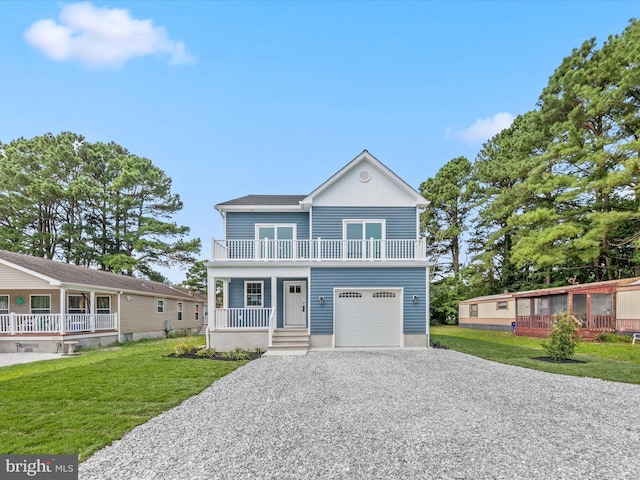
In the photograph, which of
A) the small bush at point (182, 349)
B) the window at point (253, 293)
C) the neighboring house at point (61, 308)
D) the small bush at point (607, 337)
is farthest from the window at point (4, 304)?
the small bush at point (607, 337)

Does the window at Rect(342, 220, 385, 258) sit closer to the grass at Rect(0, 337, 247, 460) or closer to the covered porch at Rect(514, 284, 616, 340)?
the grass at Rect(0, 337, 247, 460)

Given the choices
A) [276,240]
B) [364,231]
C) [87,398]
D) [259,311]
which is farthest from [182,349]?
[364,231]

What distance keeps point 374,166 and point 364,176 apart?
23.8 inches

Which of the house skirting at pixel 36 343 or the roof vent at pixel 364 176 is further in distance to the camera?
the roof vent at pixel 364 176

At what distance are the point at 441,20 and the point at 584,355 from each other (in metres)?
15.6

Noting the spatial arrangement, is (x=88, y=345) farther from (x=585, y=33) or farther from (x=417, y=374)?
(x=585, y=33)

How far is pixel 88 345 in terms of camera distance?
1532 centimetres

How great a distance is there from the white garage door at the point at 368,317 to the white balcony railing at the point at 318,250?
1.48 m

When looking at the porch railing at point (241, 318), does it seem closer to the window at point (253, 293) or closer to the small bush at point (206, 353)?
the small bush at point (206, 353)

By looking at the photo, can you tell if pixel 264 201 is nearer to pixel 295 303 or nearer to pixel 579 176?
pixel 295 303

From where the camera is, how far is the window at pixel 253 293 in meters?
15.3

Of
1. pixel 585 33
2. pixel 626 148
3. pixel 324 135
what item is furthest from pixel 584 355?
pixel 585 33

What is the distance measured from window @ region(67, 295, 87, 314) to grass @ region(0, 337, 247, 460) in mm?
6710

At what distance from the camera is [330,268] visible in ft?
45.8
